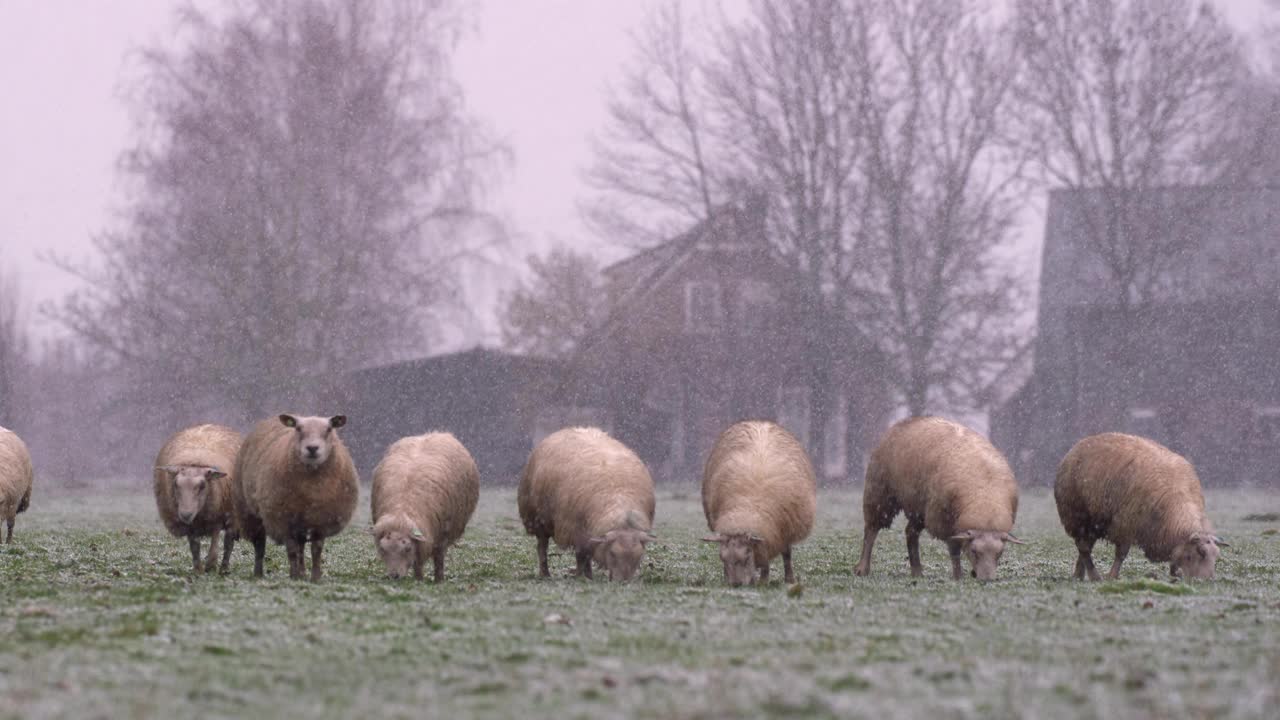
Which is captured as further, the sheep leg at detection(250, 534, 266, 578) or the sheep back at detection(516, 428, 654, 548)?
the sheep leg at detection(250, 534, 266, 578)

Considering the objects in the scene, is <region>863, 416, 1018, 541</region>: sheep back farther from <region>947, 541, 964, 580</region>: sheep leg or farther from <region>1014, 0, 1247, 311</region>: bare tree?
<region>1014, 0, 1247, 311</region>: bare tree

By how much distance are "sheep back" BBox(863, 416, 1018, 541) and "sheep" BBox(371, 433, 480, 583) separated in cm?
436

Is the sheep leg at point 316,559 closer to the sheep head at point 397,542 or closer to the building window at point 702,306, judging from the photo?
the sheep head at point 397,542

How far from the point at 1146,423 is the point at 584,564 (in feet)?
142

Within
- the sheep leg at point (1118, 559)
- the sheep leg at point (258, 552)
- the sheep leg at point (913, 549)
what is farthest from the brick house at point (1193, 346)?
the sheep leg at point (258, 552)

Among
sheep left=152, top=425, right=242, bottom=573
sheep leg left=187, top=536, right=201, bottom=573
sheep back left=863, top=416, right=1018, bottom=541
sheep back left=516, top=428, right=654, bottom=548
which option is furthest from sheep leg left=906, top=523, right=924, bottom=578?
sheep leg left=187, top=536, right=201, bottom=573

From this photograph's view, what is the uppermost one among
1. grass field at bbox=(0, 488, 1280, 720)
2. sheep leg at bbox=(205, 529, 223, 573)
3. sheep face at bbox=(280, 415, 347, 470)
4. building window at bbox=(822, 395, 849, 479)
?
building window at bbox=(822, 395, 849, 479)

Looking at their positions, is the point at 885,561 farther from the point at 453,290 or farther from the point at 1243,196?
the point at 1243,196

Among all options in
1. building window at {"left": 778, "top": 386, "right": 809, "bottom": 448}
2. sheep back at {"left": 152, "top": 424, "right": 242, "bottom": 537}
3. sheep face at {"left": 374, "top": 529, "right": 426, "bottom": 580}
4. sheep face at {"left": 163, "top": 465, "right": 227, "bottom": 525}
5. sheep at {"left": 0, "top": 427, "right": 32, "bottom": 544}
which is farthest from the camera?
building window at {"left": 778, "top": 386, "right": 809, "bottom": 448}

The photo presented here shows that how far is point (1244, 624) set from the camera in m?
9.89

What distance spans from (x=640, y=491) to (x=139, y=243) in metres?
35.6

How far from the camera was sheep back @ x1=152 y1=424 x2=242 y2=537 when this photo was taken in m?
15.0

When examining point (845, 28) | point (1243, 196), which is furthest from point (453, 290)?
point (1243, 196)

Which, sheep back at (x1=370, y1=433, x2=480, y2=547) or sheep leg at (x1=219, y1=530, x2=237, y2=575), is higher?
sheep back at (x1=370, y1=433, x2=480, y2=547)
